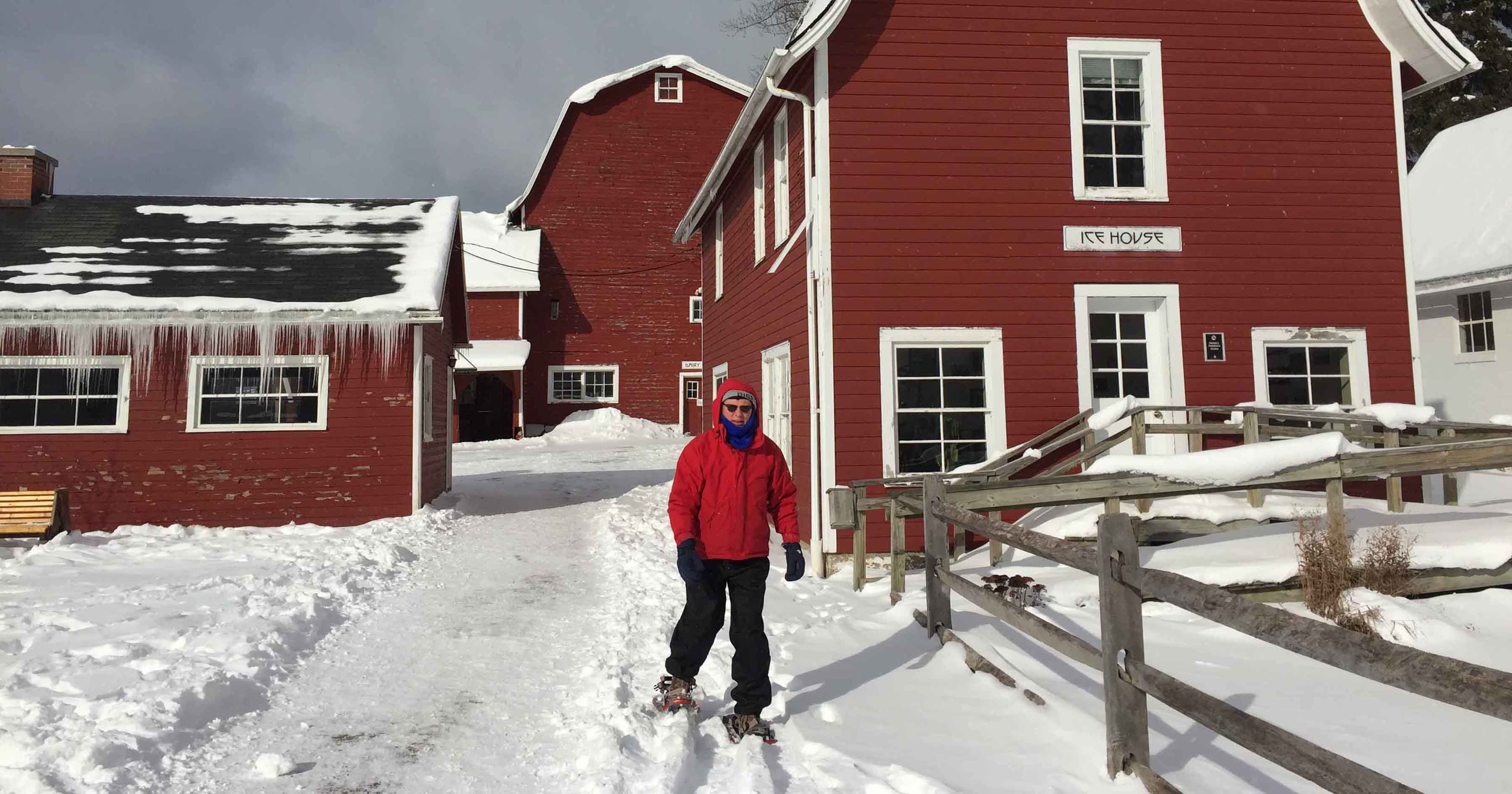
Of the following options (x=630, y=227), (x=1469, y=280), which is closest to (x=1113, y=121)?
(x=1469, y=280)

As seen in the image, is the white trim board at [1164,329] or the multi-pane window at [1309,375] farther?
the multi-pane window at [1309,375]

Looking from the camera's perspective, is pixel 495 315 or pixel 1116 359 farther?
pixel 495 315

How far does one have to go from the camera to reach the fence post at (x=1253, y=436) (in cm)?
846

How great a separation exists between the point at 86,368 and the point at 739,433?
11.5 m

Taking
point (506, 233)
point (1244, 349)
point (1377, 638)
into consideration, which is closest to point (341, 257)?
point (1244, 349)

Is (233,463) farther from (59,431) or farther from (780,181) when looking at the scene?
(780,181)

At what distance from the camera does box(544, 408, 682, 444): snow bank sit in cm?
2739

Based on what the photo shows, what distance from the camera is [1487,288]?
52.7ft

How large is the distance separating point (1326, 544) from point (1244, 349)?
332cm

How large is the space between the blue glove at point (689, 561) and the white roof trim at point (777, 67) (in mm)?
6310

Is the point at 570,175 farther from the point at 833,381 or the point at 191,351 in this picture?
the point at 833,381

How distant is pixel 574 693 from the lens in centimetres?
513

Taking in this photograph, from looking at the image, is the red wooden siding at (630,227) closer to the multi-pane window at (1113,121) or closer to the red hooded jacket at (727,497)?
the multi-pane window at (1113,121)

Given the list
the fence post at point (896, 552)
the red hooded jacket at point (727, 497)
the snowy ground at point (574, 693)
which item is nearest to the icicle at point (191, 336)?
the snowy ground at point (574, 693)
